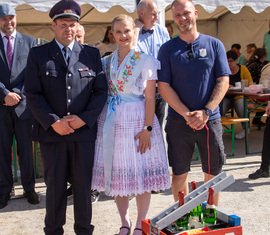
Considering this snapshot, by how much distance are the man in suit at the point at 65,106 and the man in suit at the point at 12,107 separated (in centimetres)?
140

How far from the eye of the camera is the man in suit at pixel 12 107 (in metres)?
5.02

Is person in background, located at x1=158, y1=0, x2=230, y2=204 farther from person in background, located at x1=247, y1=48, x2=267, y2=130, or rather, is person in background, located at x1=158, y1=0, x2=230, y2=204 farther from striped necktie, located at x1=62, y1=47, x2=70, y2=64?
person in background, located at x1=247, y1=48, x2=267, y2=130

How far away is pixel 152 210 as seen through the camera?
4.87 meters

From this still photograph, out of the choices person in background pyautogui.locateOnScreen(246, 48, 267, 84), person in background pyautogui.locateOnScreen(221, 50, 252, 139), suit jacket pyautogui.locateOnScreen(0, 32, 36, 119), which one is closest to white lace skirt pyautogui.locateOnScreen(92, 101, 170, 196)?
suit jacket pyautogui.locateOnScreen(0, 32, 36, 119)

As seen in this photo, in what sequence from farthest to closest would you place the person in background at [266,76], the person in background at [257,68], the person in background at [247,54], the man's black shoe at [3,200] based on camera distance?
1. the person in background at [247,54]
2. the person in background at [257,68]
3. the person in background at [266,76]
4. the man's black shoe at [3,200]

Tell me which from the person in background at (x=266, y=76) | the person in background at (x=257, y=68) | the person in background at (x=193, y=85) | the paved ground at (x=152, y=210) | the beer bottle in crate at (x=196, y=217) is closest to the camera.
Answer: the beer bottle in crate at (x=196, y=217)

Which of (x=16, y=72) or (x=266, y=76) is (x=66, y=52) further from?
(x=266, y=76)

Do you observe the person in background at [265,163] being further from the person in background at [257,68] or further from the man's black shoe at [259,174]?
the person in background at [257,68]

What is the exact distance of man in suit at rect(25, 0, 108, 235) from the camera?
359 centimetres

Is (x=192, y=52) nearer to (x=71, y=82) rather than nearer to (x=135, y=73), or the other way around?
(x=135, y=73)

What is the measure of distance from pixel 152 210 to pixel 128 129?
1.31 m

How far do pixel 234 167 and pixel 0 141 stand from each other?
9.85 feet

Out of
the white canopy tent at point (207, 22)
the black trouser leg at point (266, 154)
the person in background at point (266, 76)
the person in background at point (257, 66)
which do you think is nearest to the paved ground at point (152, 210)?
the black trouser leg at point (266, 154)

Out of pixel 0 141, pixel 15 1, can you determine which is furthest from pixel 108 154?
pixel 15 1
